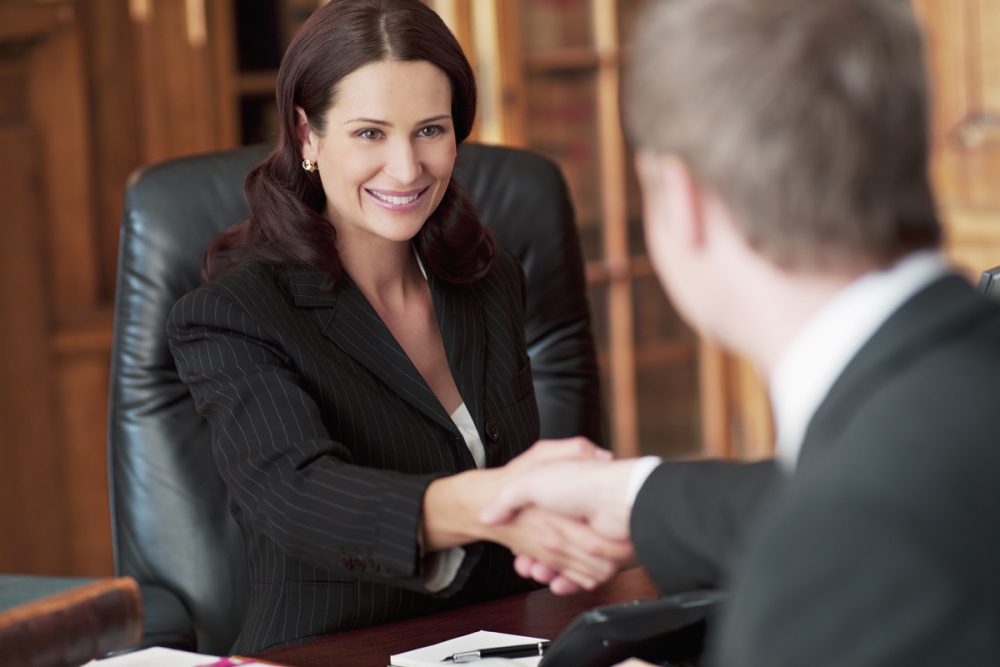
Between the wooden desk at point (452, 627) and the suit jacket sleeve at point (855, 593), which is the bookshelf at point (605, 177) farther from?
the suit jacket sleeve at point (855, 593)

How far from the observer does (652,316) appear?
172 inches

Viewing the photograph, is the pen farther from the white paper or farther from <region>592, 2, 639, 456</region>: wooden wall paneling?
<region>592, 2, 639, 456</region>: wooden wall paneling

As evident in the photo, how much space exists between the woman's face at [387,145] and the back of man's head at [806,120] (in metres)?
1.00

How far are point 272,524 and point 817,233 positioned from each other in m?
0.88

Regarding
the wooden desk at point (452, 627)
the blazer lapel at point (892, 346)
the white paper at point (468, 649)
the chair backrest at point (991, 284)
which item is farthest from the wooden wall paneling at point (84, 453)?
the blazer lapel at point (892, 346)

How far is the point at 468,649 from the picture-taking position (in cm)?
135

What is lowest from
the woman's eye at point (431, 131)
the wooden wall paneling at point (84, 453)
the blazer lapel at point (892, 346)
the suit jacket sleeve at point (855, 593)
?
the wooden wall paneling at point (84, 453)

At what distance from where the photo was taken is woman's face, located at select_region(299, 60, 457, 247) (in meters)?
1.82

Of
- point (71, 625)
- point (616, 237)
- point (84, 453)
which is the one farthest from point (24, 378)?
point (71, 625)

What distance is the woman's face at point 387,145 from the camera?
182 centimetres

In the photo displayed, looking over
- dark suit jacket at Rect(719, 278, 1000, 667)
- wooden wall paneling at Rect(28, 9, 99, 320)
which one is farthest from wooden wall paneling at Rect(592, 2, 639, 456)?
dark suit jacket at Rect(719, 278, 1000, 667)

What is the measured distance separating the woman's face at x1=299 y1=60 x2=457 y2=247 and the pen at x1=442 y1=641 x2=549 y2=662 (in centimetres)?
70

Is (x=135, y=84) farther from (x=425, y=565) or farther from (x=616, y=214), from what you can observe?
(x=425, y=565)

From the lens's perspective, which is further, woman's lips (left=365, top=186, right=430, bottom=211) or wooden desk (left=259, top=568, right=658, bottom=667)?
woman's lips (left=365, top=186, right=430, bottom=211)
